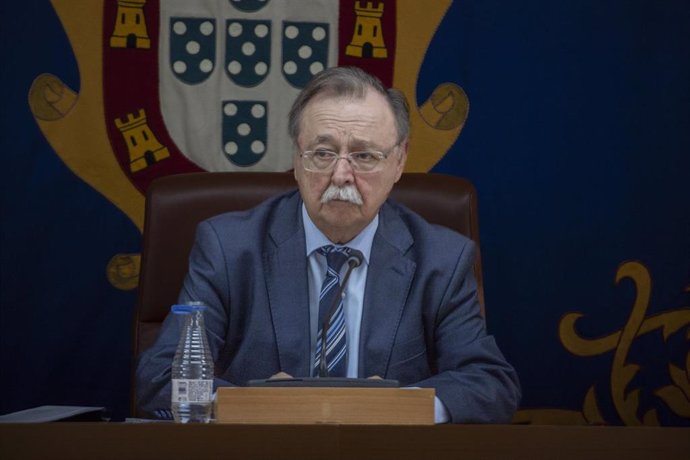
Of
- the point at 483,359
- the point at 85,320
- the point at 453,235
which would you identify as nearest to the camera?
the point at 483,359

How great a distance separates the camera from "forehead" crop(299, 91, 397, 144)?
2660mm

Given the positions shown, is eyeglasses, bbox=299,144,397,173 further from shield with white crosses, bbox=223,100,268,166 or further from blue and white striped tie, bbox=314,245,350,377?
shield with white crosses, bbox=223,100,268,166

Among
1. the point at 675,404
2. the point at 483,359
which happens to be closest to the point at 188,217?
the point at 483,359

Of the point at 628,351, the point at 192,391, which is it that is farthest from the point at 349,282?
the point at 628,351

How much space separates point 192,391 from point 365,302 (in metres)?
0.69

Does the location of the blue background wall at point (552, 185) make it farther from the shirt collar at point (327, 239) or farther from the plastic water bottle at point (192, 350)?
the plastic water bottle at point (192, 350)

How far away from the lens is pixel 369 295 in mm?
2693

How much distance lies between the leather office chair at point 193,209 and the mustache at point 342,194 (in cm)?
27

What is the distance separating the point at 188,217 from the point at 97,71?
0.89m

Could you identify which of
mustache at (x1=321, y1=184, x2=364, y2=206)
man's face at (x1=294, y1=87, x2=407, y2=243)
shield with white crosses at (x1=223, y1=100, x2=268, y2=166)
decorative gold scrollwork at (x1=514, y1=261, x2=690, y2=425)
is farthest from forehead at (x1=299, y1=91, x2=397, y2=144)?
decorative gold scrollwork at (x1=514, y1=261, x2=690, y2=425)

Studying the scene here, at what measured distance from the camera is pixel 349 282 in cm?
272

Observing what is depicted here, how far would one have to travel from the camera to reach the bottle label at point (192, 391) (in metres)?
2.08

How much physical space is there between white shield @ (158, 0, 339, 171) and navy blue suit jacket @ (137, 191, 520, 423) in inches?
31.5

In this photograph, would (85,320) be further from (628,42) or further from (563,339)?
(628,42)
